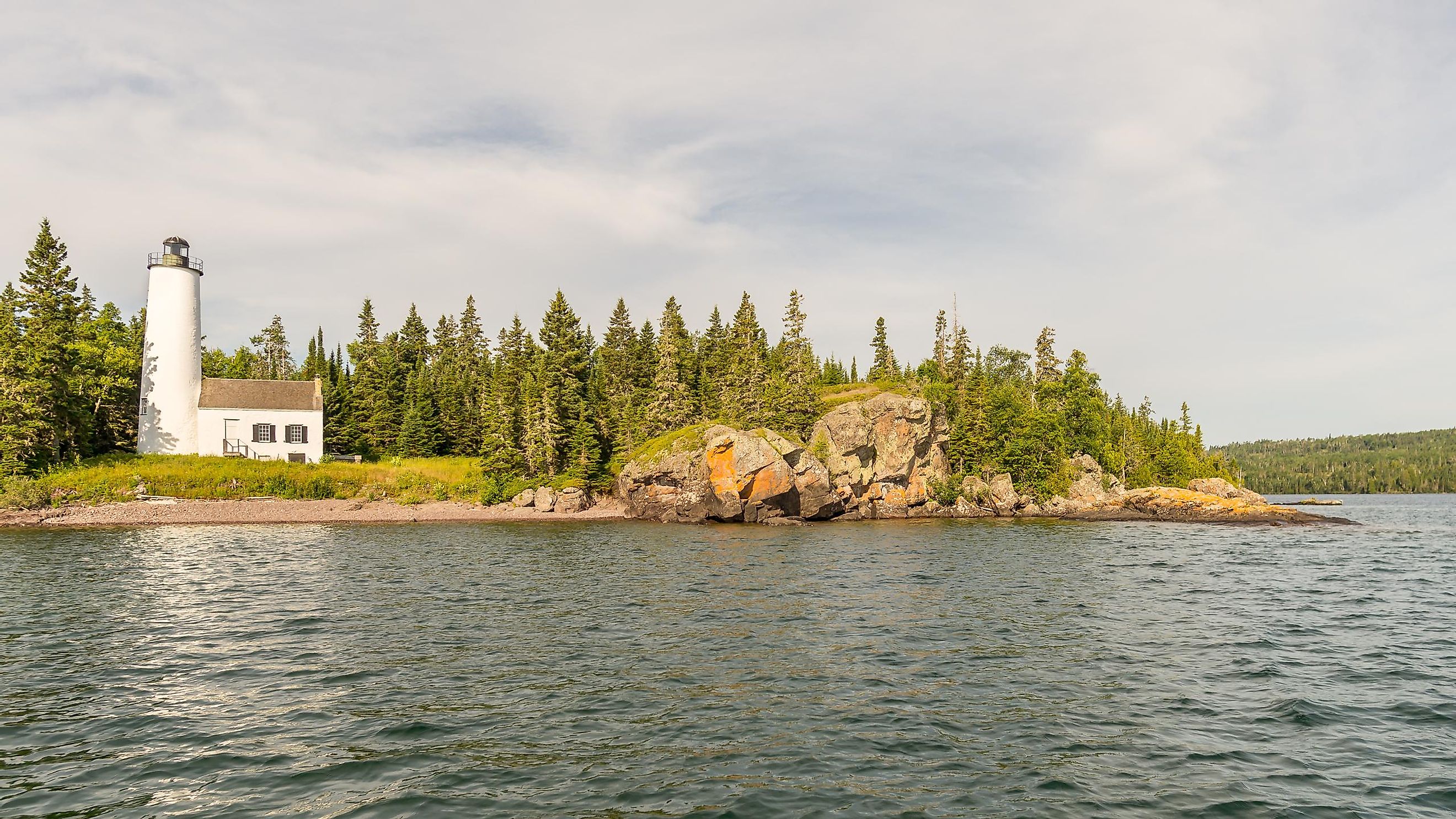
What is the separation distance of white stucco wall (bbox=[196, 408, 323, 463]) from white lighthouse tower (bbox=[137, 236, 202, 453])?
1.36 metres

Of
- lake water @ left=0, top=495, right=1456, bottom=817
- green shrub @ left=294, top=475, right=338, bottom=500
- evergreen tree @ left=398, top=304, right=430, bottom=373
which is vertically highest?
evergreen tree @ left=398, top=304, right=430, bottom=373

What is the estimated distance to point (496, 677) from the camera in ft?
50.9

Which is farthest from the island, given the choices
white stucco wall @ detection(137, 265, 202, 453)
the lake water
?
the lake water

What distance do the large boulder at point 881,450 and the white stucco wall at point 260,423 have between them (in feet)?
166

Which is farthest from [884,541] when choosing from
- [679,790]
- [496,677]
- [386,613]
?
[679,790]

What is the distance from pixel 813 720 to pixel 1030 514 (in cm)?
7501

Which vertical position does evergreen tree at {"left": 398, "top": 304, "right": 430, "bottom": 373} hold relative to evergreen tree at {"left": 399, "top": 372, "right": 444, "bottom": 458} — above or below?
above

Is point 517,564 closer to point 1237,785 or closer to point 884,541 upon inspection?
point 884,541

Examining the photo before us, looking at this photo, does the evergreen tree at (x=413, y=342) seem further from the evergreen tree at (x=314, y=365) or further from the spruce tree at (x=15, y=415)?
the spruce tree at (x=15, y=415)

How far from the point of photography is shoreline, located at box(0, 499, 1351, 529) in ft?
178

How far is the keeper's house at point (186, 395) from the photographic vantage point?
66750 mm

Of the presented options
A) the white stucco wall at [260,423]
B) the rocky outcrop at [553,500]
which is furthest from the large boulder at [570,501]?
the white stucco wall at [260,423]

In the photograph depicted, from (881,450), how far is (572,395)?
1332 inches

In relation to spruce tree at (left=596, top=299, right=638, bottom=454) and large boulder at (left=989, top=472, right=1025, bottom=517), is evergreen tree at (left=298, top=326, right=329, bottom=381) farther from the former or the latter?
large boulder at (left=989, top=472, right=1025, bottom=517)
